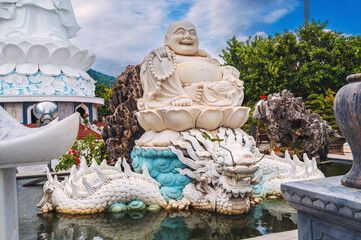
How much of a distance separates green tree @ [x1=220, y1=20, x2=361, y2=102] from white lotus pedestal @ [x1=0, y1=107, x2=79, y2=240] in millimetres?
15926

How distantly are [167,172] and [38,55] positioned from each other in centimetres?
1803

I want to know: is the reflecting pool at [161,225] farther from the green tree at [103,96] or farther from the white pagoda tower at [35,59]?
the green tree at [103,96]

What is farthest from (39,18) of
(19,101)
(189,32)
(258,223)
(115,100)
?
(258,223)

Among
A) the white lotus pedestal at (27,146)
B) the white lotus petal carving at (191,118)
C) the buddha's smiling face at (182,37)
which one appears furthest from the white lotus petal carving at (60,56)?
the white lotus pedestal at (27,146)

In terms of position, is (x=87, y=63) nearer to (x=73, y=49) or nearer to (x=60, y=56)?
(x=73, y=49)

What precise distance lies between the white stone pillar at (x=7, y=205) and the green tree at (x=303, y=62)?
15969mm

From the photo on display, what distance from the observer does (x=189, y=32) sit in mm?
6371

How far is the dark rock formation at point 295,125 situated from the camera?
29.4ft

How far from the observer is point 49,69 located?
20328 mm

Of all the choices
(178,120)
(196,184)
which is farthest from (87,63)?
(196,184)

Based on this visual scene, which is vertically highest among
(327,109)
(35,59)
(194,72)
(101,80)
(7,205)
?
(101,80)

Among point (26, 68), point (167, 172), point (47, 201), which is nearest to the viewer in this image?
point (47, 201)

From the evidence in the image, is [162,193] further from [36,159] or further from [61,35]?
[61,35]

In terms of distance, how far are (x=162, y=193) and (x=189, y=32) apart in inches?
133
